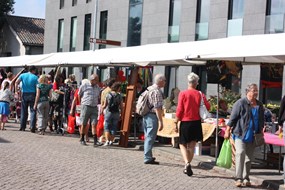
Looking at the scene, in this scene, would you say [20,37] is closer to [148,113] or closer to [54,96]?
[54,96]

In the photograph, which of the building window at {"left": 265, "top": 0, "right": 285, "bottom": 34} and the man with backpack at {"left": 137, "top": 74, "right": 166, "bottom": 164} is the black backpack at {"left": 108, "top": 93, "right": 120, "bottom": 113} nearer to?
the man with backpack at {"left": 137, "top": 74, "right": 166, "bottom": 164}

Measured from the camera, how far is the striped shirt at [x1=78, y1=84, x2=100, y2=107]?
1223 centimetres

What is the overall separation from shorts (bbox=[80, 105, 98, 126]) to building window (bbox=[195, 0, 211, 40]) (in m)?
12.3

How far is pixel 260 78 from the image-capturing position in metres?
20.6

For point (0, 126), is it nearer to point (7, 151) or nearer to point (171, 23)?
point (7, 151)

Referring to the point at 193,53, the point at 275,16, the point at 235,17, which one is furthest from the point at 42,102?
the point at 235,17

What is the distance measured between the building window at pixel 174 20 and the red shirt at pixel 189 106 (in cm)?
1675

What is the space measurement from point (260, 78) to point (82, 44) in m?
16.8

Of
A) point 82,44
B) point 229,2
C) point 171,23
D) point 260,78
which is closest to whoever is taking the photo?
point 260,78

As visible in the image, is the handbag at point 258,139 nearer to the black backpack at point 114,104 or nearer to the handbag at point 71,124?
the black backpack at point 114,104

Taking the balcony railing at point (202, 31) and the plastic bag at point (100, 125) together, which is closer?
the plastic bag at point (100, 125)

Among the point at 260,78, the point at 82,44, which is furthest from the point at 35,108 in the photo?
the point at 82,44

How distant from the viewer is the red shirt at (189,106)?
29.2 ft

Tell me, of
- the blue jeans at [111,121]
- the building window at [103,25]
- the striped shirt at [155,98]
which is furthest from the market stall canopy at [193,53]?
the building window at [103,25]
